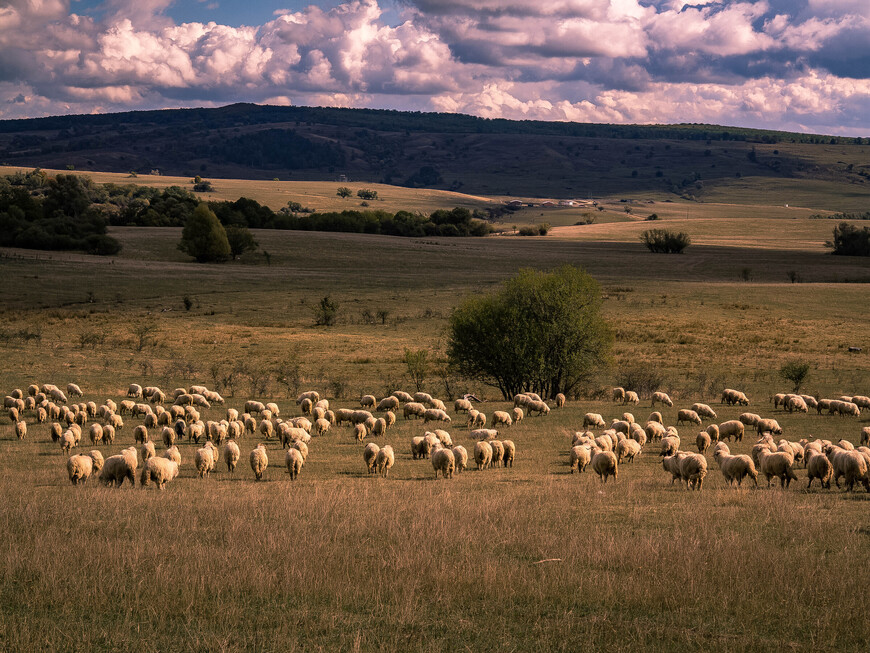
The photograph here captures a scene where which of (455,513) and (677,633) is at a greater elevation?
(677,633)

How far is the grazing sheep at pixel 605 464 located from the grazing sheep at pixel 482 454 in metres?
3.01

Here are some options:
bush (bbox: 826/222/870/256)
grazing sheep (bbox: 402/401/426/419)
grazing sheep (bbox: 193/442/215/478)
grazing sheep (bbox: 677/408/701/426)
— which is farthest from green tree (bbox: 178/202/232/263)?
grazing sheep (bbox: 193/442/215/478)

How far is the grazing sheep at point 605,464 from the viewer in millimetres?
18016

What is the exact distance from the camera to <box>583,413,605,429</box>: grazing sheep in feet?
88.5

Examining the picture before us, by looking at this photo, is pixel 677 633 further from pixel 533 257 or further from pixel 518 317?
pixel 533 257

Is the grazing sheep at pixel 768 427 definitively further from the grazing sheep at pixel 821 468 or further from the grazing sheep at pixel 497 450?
the grazing sheep at pixel 497 450

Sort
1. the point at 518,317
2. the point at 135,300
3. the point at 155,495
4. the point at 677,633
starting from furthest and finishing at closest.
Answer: the point at 135,300 → the point at 518,317 → the point at 155,495 → the point at 677,633

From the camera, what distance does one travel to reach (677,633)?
7.71m

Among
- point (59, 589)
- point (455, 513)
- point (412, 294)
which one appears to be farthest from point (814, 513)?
point (412, 294)

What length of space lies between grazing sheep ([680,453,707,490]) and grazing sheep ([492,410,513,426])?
11.1m

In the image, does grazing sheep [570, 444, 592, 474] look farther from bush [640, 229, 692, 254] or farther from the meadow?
bush [640, 229, 692, 254]

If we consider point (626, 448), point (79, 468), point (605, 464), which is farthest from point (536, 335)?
point (79, 468)

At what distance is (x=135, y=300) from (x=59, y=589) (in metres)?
63.2

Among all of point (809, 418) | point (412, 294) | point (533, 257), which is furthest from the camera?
point (533, 257)
